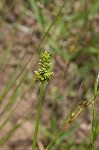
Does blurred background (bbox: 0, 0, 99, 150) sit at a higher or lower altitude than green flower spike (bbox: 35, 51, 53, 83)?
higher

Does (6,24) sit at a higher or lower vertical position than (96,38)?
higher

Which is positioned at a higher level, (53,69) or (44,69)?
(53,69)

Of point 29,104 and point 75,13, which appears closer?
point 29,104

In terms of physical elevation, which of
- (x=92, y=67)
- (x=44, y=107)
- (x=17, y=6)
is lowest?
(x=44, y=107)

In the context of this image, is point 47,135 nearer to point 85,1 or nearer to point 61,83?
point 61,83

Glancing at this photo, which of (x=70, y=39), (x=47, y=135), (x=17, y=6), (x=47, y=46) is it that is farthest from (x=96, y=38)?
(x=47, y=135)

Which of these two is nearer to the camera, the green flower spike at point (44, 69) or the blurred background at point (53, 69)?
the green flower spike at point (44, 69)

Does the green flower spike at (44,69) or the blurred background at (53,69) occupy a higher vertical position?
the blurred background at (53,69)

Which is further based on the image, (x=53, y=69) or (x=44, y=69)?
(x=53, y=69)
